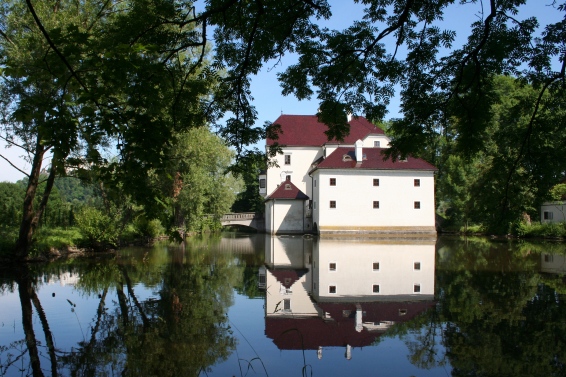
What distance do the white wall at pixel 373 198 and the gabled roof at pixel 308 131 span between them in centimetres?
784

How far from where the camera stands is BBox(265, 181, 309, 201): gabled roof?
44050 mm

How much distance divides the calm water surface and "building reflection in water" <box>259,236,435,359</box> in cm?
3

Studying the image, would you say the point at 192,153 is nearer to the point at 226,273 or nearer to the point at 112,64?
the point at 226,273

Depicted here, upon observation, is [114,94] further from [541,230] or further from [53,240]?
[541,230]

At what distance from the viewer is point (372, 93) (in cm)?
891

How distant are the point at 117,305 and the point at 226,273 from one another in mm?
5168

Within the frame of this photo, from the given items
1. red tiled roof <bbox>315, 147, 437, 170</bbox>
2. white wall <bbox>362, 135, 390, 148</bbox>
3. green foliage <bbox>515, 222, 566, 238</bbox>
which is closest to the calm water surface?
green foliage <bbox>515, 222, 566, 238</bbox>

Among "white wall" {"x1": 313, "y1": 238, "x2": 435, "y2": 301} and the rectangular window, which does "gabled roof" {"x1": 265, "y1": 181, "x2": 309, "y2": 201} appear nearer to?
"white wall" {"x1": 313, "y1": 238, "x2": 435, "y2": 301}

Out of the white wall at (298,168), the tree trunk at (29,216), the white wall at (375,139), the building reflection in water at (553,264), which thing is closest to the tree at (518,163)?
the building reflection in water at (553,264)

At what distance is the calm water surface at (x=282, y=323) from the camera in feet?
18.3

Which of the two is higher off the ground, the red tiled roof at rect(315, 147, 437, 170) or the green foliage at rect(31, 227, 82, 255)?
the red tiled roof at rect(315, 147, 437, 170)

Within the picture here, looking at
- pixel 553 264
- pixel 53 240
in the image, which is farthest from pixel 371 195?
pixel 53 240

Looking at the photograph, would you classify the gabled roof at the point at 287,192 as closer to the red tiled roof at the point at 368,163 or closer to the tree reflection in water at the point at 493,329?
the red tiled roof at the point at 368,163

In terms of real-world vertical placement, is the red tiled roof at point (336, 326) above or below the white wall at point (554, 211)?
below
